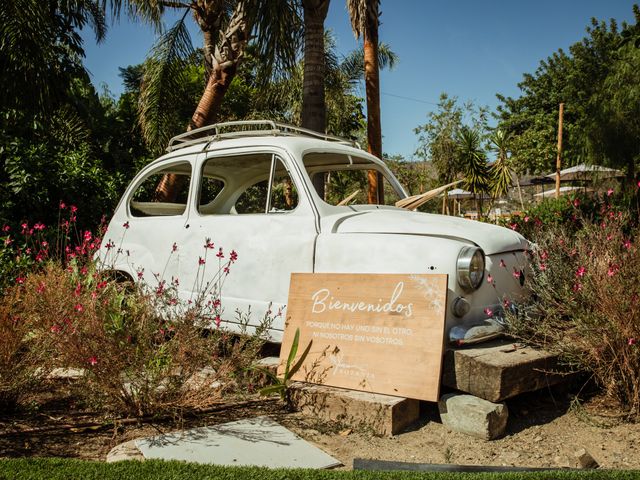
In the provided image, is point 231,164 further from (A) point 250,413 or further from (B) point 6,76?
(B) point 6,76

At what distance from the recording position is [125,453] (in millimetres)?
3199

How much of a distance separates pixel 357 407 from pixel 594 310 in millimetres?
1685

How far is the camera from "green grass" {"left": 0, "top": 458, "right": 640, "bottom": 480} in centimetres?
277

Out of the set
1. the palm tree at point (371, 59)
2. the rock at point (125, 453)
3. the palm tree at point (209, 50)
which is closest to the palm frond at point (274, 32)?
the palm tree at point (209, 50)

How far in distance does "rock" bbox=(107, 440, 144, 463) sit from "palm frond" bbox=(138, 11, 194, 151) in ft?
31.5

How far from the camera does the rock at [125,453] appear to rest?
3.12 m

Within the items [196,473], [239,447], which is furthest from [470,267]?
[196,473]

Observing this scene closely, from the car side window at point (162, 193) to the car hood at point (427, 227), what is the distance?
2055mm

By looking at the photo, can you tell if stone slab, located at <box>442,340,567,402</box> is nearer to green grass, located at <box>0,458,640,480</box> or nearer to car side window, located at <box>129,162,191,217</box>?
green grass, located at <box>0,458,640,480</box>

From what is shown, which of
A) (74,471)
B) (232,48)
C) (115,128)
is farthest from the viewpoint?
(115,128)

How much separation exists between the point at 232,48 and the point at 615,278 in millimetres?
8875

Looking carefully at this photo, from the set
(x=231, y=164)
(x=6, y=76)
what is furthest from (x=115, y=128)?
(x=231, y=164)

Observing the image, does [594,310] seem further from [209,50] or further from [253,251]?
[209,50]

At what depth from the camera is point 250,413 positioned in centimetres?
401
